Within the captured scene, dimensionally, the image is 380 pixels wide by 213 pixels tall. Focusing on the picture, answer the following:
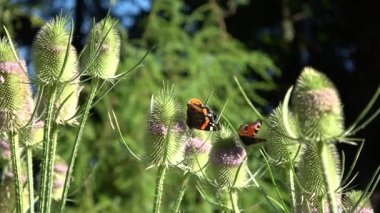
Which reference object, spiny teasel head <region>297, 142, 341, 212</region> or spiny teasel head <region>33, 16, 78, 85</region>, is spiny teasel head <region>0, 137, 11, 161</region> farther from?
spiny teasel head <region>297, 142, 341, 212</region>

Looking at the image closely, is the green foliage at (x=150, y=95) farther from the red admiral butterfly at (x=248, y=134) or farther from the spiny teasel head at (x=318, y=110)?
the spiny teasel head at (x=318, y=110)

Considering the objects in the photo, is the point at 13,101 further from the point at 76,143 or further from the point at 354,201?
the point at 354,201

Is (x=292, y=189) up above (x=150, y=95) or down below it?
above

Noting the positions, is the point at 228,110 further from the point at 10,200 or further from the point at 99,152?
the point at 10,200

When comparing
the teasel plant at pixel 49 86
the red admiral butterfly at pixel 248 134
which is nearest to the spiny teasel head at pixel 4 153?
the teasel plant at pixel 49 86

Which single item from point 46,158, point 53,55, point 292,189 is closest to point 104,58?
point 53,55

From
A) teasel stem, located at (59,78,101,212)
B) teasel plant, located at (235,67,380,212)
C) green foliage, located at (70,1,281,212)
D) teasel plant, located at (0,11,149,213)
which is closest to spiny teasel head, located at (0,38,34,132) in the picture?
teasel plant, located at (0,11,149,213)
